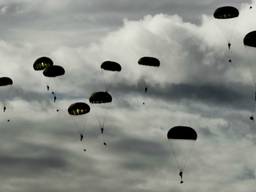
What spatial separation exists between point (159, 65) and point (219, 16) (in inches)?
409

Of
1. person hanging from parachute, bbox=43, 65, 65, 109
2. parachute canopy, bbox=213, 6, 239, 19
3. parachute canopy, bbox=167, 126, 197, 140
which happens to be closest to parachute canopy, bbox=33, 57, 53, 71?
person hanging from parachute, bbox=43, 65, 65, 109

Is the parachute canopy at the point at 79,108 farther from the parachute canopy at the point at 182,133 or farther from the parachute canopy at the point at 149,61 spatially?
the parachute canopy at the point at 182,133

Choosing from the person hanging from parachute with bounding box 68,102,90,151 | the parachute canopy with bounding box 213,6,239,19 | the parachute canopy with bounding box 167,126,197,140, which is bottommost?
the parachute canopy with bounding box 167,126,197,140

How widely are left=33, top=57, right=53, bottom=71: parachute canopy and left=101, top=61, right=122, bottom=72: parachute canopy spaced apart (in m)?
7.27

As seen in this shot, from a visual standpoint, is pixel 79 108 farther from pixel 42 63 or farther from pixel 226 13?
pixel 226 13

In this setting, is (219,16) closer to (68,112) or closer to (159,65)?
(159,65)

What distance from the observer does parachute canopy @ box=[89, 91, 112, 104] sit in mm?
80375

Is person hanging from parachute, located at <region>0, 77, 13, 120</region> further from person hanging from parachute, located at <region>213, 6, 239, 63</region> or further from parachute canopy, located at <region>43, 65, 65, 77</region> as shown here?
person hanging from parachute, located at <region>213, 6, 239, 63</region>

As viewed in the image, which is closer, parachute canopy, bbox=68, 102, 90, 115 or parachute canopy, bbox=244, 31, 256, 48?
parachute canopy, bbox=244, 31, 256, 48

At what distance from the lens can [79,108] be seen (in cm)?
8119

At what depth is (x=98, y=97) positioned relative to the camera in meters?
80.8

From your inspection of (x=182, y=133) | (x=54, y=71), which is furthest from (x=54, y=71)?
(x=182, y=133)

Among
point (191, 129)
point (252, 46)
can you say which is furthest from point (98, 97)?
point (252, 46)

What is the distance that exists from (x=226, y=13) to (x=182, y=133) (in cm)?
1527
